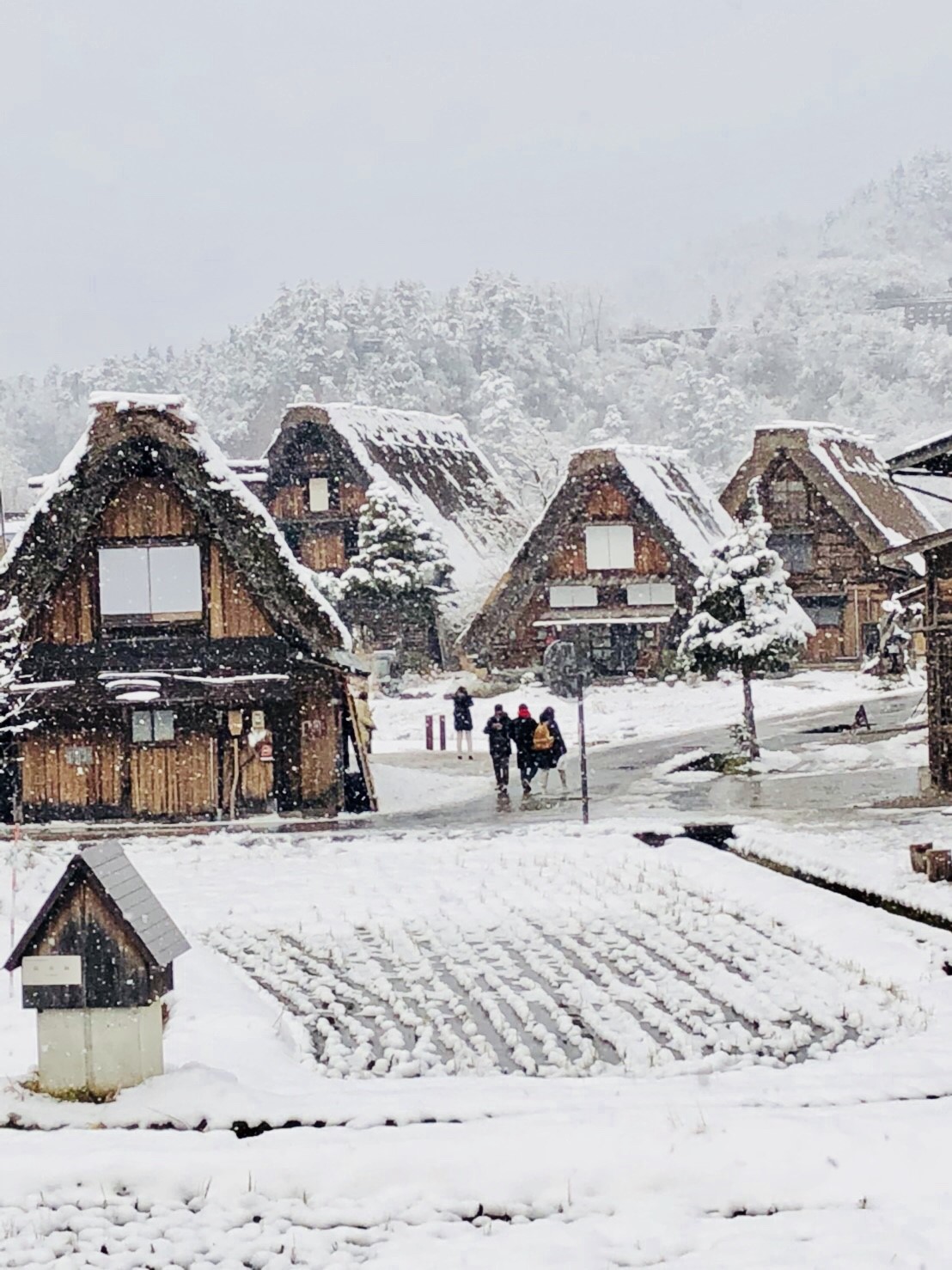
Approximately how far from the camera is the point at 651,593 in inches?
1902

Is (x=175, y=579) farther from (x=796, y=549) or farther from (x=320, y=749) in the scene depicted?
(x=796, y=549)

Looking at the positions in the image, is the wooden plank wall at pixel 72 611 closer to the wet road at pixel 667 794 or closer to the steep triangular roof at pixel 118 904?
the wet road at pixel 667 794

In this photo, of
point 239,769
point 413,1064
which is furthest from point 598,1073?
point 239,769

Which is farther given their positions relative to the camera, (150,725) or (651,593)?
(651,593)

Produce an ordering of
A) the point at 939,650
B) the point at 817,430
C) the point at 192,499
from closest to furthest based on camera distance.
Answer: the point at 939,650 → the point at 192,499 → the point at 817,430

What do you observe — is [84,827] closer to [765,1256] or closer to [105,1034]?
[105,1034]

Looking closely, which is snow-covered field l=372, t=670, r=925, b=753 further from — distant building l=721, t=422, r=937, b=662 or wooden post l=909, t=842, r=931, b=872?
wooden post l=909, t=842, r=931, b=872

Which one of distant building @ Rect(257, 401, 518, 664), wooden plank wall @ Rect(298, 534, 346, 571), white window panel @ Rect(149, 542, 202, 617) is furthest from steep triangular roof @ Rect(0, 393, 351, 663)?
wooden plank wall @ Rect(298, 534, 346, 571)

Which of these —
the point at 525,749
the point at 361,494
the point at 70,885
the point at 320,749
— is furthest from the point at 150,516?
the point at 361,494

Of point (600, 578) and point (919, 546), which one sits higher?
point (600, 578)

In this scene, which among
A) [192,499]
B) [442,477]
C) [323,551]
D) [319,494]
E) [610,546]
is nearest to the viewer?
[192,499]

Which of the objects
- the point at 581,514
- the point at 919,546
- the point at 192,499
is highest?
the point at 581,514

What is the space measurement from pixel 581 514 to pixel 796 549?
767 centimetres

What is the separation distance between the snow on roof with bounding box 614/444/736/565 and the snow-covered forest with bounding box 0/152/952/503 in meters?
20.9
